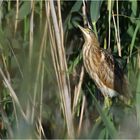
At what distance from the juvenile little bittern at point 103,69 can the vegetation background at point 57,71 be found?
0.04m

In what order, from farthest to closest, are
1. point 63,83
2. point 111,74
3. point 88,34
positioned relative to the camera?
point 111,74
point 88,34
point 63,83

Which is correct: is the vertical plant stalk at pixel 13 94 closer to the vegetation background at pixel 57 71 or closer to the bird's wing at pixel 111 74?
the vegetation background at pixel 57 71

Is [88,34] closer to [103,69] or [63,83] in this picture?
[103,69]

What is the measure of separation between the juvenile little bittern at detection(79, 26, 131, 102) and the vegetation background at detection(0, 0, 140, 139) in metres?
0.04

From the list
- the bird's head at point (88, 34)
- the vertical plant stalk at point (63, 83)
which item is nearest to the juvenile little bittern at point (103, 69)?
the bird's head at point (88, 34)

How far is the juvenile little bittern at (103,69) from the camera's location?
2.51 metres

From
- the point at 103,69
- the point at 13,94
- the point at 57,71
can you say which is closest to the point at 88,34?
the point at 103,69

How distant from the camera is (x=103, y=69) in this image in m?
2.69

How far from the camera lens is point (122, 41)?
2.46 meters

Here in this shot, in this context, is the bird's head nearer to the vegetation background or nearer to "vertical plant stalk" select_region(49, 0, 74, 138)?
the vegetation background

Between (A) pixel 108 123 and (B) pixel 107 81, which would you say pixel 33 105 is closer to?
(A) pixel 108 123

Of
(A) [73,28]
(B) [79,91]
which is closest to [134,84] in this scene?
(B) [79,91]

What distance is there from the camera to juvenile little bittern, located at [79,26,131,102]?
2.51 meters

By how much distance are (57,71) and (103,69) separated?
857 mm
